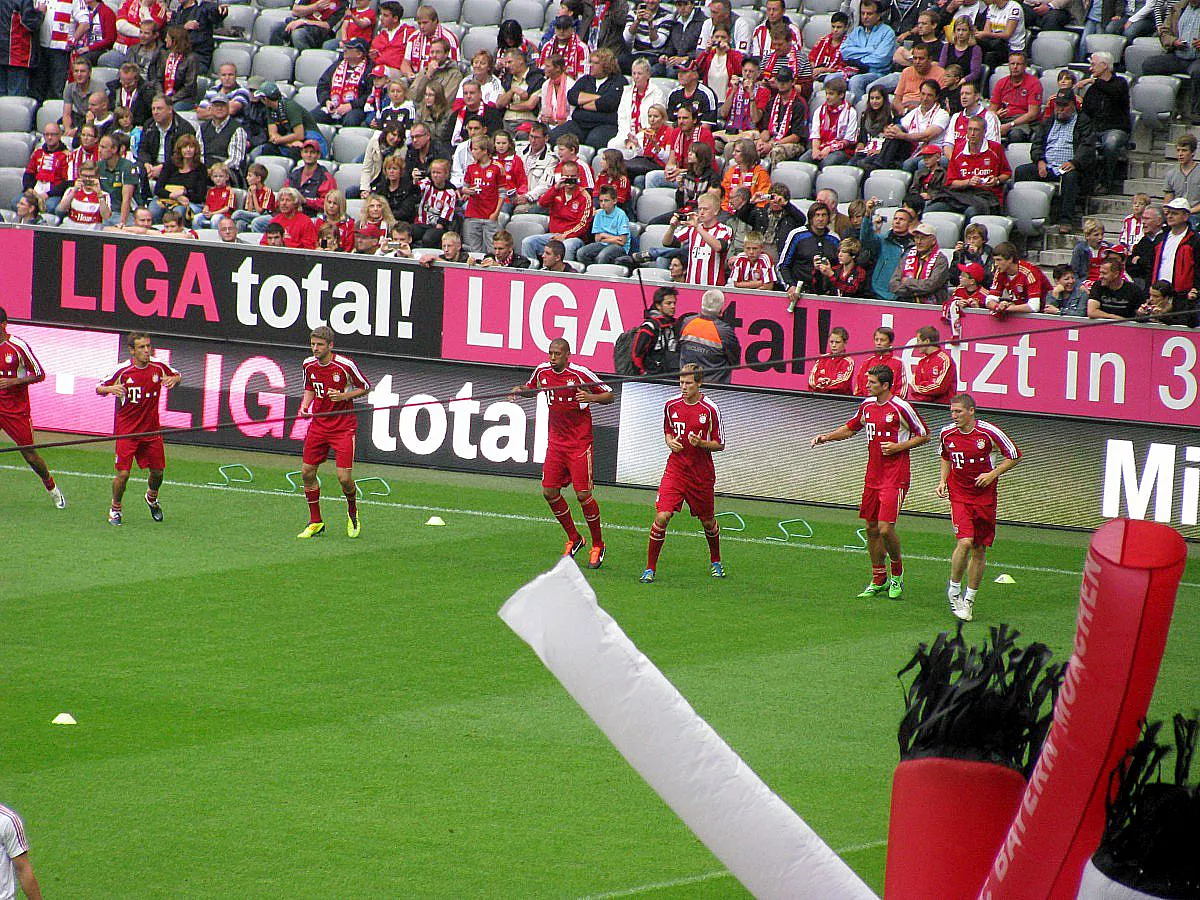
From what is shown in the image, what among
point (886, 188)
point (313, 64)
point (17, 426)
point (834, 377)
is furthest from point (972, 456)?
point (313, 64)

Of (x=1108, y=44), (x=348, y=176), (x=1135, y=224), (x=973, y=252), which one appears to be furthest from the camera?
(x=348, y=176)

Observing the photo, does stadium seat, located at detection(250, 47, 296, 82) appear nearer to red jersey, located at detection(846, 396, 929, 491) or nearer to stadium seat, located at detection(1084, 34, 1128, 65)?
stadium seat, located at detection(1084, 34, 1128, 65)

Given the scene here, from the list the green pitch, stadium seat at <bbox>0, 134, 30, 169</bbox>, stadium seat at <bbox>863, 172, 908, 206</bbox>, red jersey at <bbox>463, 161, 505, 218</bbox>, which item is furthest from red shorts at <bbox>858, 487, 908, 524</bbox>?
stadium seat at <bbox>0, 134, 30, 169</bbox>

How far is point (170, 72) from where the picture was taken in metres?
A: 21.5

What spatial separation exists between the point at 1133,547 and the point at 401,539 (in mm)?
11408

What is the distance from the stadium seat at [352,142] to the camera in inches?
814

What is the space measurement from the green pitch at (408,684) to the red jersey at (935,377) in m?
1.34

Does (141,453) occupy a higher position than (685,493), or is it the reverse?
(685,493)

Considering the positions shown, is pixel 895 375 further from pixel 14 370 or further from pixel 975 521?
pixel 14 370

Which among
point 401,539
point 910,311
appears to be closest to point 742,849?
point 401,539

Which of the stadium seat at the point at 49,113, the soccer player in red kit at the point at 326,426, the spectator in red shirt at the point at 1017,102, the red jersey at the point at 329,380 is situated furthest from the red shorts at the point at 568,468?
the stadium seat at the point at 49,113

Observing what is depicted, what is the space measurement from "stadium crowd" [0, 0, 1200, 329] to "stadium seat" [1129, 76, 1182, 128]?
22cm

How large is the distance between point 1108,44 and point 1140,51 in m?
0.36

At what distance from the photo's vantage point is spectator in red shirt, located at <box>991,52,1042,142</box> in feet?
57.7
